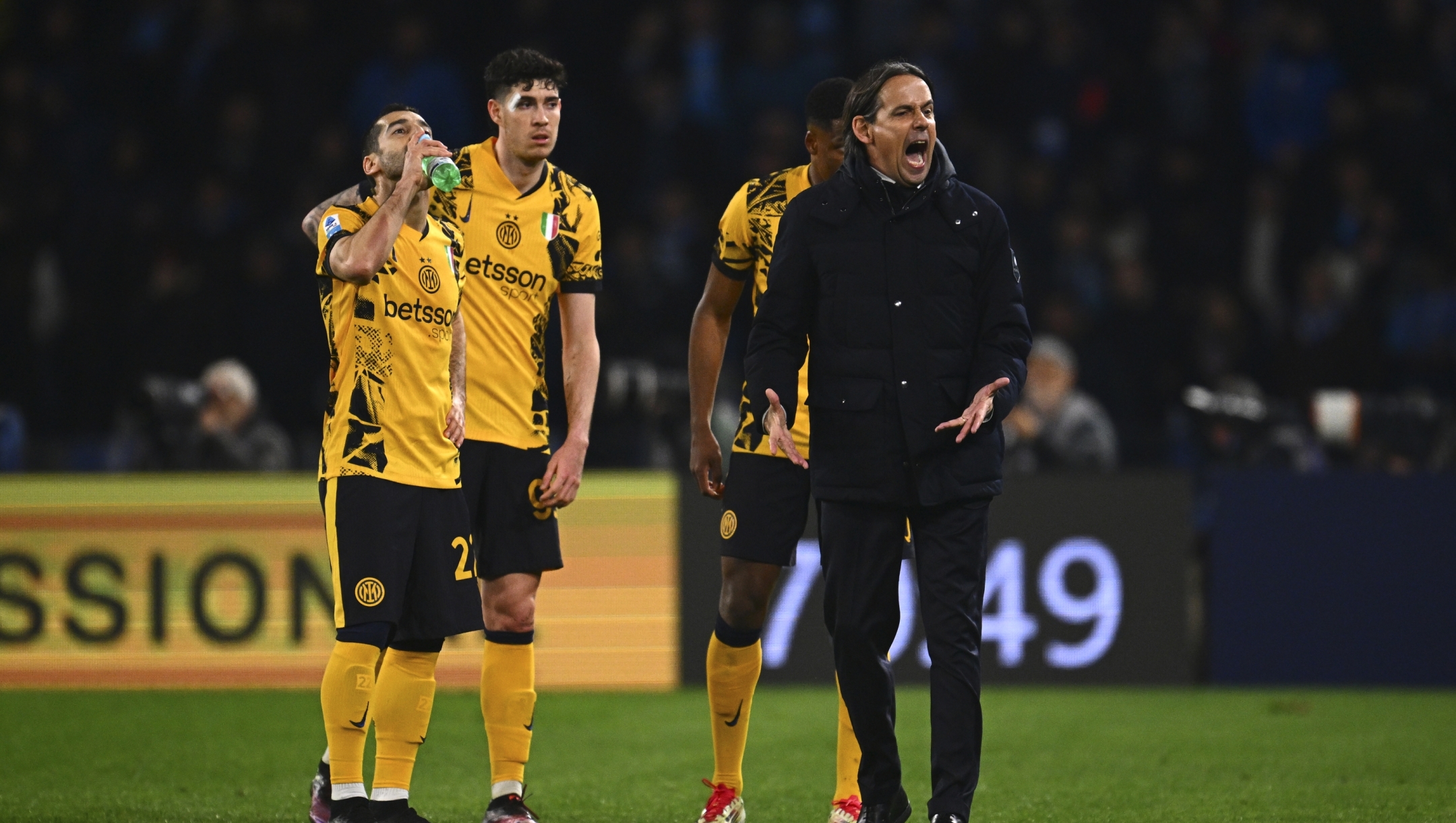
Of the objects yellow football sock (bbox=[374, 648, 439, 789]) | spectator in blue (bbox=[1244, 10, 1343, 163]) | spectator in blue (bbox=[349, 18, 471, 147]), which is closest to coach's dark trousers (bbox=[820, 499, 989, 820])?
yellow football sock (bbox=[374, 648, 439, 789])

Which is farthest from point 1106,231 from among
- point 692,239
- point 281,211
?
point 281,211

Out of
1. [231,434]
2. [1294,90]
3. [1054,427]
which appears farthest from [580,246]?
[1294,90]

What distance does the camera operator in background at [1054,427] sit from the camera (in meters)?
10.2

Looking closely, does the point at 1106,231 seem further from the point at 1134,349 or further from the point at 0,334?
the point at 0,334

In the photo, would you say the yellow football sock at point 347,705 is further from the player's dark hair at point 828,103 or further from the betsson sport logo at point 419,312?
the player's dark hair at point 828,103

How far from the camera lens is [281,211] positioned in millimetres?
13461

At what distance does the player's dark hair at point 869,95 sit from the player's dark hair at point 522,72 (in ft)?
3.70

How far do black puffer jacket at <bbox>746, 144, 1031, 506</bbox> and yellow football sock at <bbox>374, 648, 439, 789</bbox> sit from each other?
1.24m

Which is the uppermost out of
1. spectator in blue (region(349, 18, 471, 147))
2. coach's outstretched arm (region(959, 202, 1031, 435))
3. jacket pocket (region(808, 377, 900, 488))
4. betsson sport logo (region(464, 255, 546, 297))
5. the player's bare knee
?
spectator in blue (region(349, 18, 471, 147))

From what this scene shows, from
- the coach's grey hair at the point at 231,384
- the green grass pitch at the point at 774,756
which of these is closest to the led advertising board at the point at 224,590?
the green grass pitch at the point at 774,756

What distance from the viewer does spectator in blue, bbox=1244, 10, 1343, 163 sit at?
43.7 feet

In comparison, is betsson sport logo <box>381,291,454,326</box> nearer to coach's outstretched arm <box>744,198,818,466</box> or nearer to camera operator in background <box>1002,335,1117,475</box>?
coach's outstretched arm <box>744,198,818,466</box>

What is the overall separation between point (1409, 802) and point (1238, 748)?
136cm

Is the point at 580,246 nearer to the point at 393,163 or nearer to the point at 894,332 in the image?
the point at 393,163
